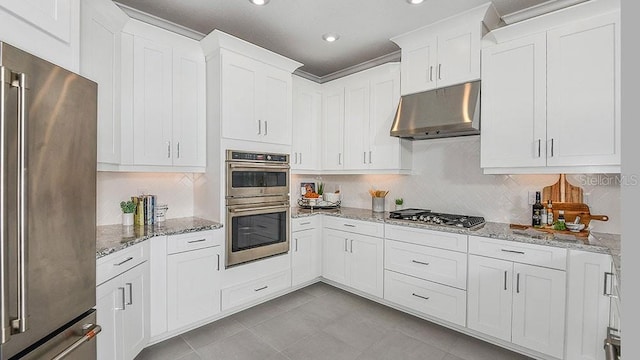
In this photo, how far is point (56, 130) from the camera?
53.1 inches

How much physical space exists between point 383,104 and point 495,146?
4.09 ft

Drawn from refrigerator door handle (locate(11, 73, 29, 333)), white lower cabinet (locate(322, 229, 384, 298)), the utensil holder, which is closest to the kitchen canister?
the utensil holder

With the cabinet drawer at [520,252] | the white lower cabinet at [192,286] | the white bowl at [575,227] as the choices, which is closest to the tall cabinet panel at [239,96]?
the white lower cabinet at [192,286]

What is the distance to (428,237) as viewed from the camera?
9.30 ft

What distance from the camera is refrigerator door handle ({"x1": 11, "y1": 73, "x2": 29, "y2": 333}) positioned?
1.17 meters

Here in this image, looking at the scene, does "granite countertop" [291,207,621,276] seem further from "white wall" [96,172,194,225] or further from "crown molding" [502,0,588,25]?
"white wall" [96,172,194,225]

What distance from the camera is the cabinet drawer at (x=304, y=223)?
11.5 ft

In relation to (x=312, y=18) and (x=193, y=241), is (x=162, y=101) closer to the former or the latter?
(x=193, y=241)

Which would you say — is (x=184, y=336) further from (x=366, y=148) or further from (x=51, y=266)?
(x=366, y=148)

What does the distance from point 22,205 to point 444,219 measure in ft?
9.18

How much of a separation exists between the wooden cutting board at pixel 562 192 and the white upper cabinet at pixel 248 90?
2.42m

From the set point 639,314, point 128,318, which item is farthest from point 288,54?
point 639,314

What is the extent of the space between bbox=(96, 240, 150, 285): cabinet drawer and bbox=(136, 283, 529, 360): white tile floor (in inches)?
29.0

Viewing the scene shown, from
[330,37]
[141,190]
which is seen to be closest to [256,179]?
[141,190]
